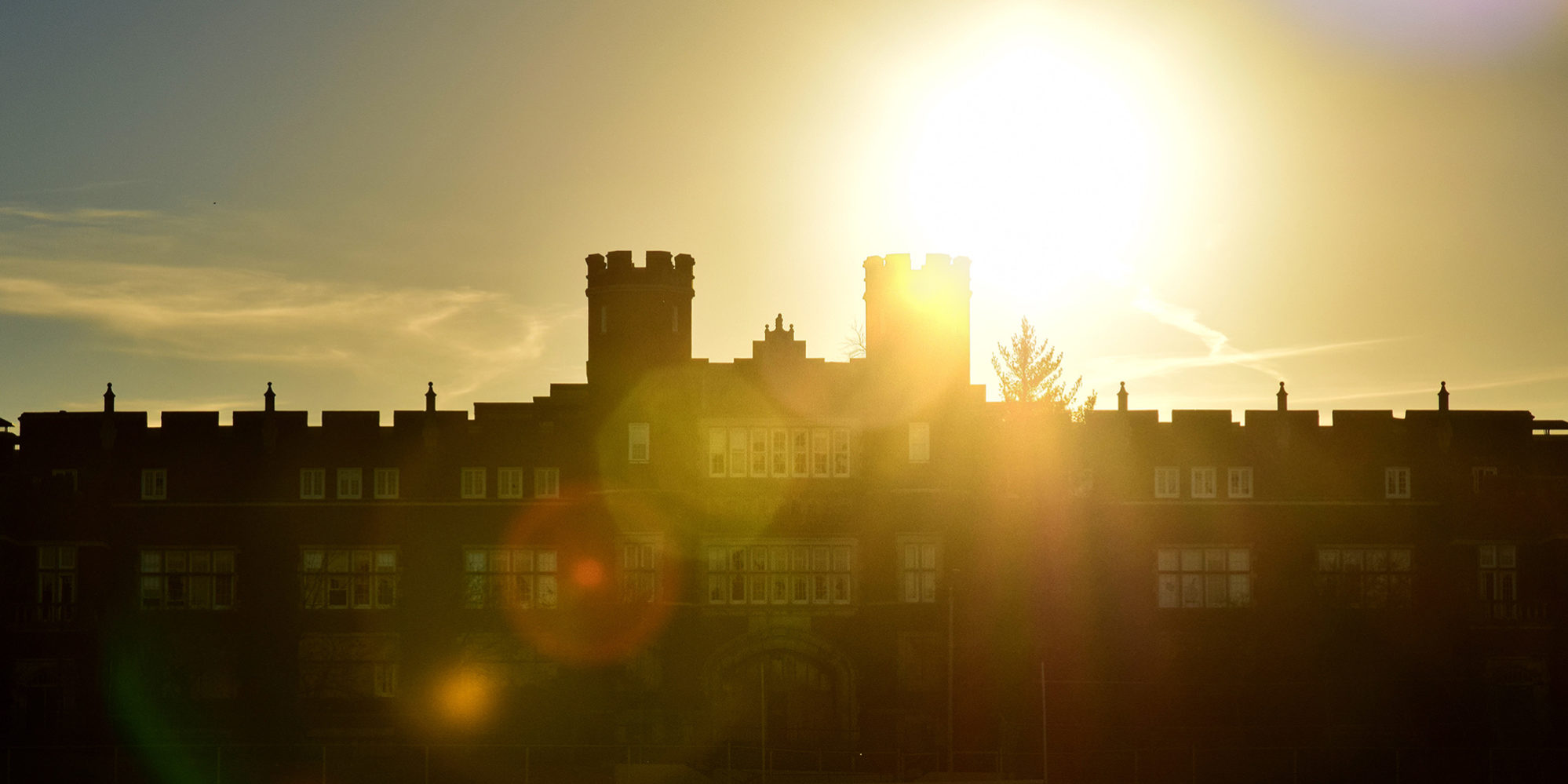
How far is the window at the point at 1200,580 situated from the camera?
261ft

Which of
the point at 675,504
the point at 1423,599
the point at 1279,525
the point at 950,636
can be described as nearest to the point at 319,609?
the point at 675,504

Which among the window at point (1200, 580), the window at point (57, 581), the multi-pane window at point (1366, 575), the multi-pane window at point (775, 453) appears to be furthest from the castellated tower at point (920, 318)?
the window at point (57, 581)

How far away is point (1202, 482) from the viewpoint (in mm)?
80375

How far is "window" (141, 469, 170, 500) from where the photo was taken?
79.3m

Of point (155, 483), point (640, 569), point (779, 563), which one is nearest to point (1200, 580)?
point (779, 563)

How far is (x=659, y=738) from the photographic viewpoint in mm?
74125

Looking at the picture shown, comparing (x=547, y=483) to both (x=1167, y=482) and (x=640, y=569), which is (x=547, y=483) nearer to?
(x=640, y=569)

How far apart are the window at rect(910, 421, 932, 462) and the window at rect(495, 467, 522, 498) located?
15.0 metres

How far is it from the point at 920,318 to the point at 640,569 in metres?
14.2

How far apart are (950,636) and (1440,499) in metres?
21.5

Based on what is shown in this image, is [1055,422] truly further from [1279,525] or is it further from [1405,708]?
[1405,708]

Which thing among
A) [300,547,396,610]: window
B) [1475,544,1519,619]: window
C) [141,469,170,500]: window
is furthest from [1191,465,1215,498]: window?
[141,469,170,500]: window

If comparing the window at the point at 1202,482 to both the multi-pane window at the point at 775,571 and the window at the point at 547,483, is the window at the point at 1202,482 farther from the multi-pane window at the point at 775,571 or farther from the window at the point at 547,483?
the window at the point at 547,483

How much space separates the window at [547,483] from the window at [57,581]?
57.4 ft
